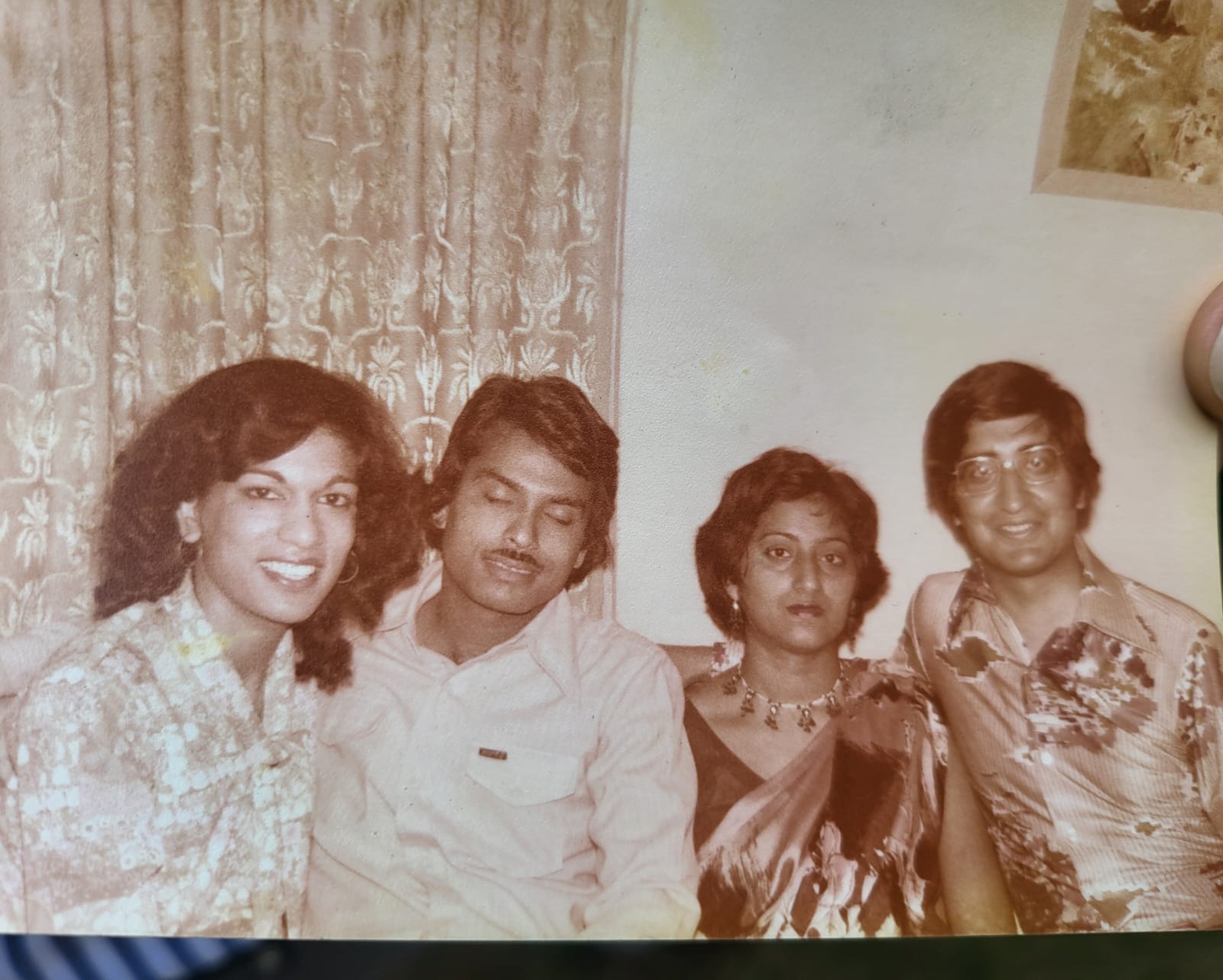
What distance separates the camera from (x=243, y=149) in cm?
362

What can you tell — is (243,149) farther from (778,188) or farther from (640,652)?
(640,652)

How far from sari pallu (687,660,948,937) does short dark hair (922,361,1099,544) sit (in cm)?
88

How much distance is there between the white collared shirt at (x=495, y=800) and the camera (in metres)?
3.63

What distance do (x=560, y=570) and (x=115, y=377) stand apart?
1.73 metres

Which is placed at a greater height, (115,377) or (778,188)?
(778,188)

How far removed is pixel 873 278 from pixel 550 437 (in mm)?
1369

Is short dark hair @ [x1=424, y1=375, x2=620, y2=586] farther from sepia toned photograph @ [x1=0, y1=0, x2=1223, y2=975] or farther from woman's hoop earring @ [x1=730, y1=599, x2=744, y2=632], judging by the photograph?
woman's hoop earring @ [x1=730, y1=599, x2=744, y2=632]

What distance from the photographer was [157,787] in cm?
355

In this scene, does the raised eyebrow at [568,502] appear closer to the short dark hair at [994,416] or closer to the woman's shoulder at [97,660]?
the short dark hair at [994,416]

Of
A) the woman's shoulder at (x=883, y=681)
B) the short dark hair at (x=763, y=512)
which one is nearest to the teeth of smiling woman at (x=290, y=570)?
the short dark hair at (x=763, y=512)

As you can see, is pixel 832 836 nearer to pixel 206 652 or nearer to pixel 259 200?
pixel 206 652

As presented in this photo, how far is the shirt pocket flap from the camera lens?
368cm

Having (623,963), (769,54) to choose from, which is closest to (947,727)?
(623,963)

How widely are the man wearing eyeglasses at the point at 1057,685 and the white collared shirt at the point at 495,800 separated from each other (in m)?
1.15
